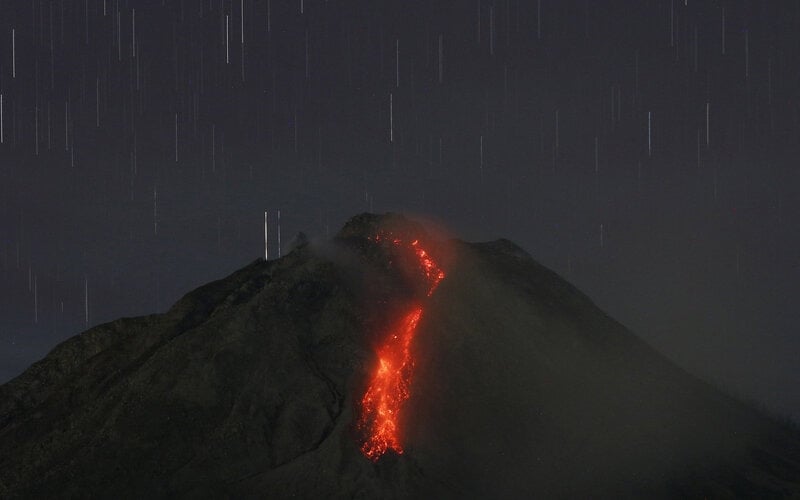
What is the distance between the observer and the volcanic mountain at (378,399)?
67.9 meters

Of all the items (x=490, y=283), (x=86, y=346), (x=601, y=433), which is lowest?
(x=601, y=433)

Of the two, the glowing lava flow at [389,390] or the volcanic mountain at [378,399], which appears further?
the glowing lava flow at [389,390]

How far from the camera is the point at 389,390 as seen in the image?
76.6 m

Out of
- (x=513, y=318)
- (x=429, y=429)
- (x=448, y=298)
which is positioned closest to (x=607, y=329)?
(x=513, y=318)

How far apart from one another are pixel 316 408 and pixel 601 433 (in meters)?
25.9

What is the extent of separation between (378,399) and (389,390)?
1.54m

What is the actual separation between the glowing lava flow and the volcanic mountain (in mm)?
174

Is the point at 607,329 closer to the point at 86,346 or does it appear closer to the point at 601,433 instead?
the point at 601,433

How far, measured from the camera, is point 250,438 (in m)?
70.6

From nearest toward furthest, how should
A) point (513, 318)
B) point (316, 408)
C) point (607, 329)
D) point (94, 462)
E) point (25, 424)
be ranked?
point (94, 462)
point (316, 408)
point (25, 424)
point (513, 318)
point (607, 329)

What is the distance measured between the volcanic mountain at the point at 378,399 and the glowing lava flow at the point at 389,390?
0.17m

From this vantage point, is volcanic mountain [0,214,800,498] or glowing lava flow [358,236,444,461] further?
glowing lava flow [358,236,444,461]

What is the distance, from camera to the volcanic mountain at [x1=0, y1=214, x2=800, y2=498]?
67.9m

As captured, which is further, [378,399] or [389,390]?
[389,390]
